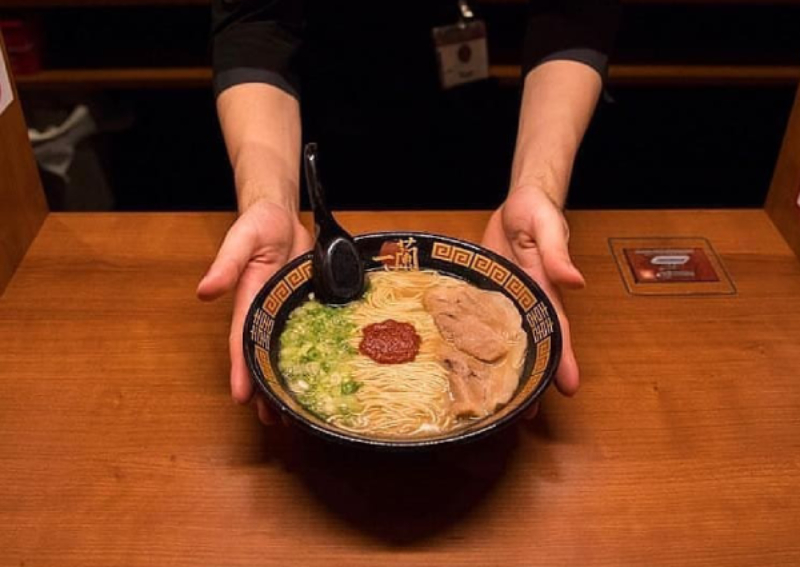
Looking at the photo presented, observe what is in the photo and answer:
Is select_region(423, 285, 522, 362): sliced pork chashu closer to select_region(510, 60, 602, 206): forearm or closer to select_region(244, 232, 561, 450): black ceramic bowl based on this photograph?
select_region(244, 232, 561, 450): black ceramic bowl

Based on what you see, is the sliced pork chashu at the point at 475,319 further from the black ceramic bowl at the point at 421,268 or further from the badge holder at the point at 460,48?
the badge holder at the point at 460,48

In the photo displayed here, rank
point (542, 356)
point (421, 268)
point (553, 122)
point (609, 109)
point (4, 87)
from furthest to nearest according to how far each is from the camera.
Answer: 1. point (609, 109)
2. point (553, 122)
3. point (4, 87)
4. point (421, 268)
5. point (542, 356)

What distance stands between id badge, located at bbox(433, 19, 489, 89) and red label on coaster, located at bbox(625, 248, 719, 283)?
67 cm

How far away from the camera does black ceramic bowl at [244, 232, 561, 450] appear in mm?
931

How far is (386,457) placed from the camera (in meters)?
1.13

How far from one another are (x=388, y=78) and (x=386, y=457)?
102cm

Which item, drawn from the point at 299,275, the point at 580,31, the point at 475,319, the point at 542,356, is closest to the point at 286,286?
the point at 299,275

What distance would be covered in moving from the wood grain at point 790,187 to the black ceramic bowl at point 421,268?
0.64m

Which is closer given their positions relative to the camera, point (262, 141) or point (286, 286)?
point (286, 286)

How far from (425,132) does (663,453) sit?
106 centimetres

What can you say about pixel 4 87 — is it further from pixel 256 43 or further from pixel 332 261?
pixel 332 261

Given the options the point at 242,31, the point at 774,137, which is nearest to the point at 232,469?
the point at 242,31

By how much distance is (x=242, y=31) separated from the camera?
5.35ft

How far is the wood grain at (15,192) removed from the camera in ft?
4.69
